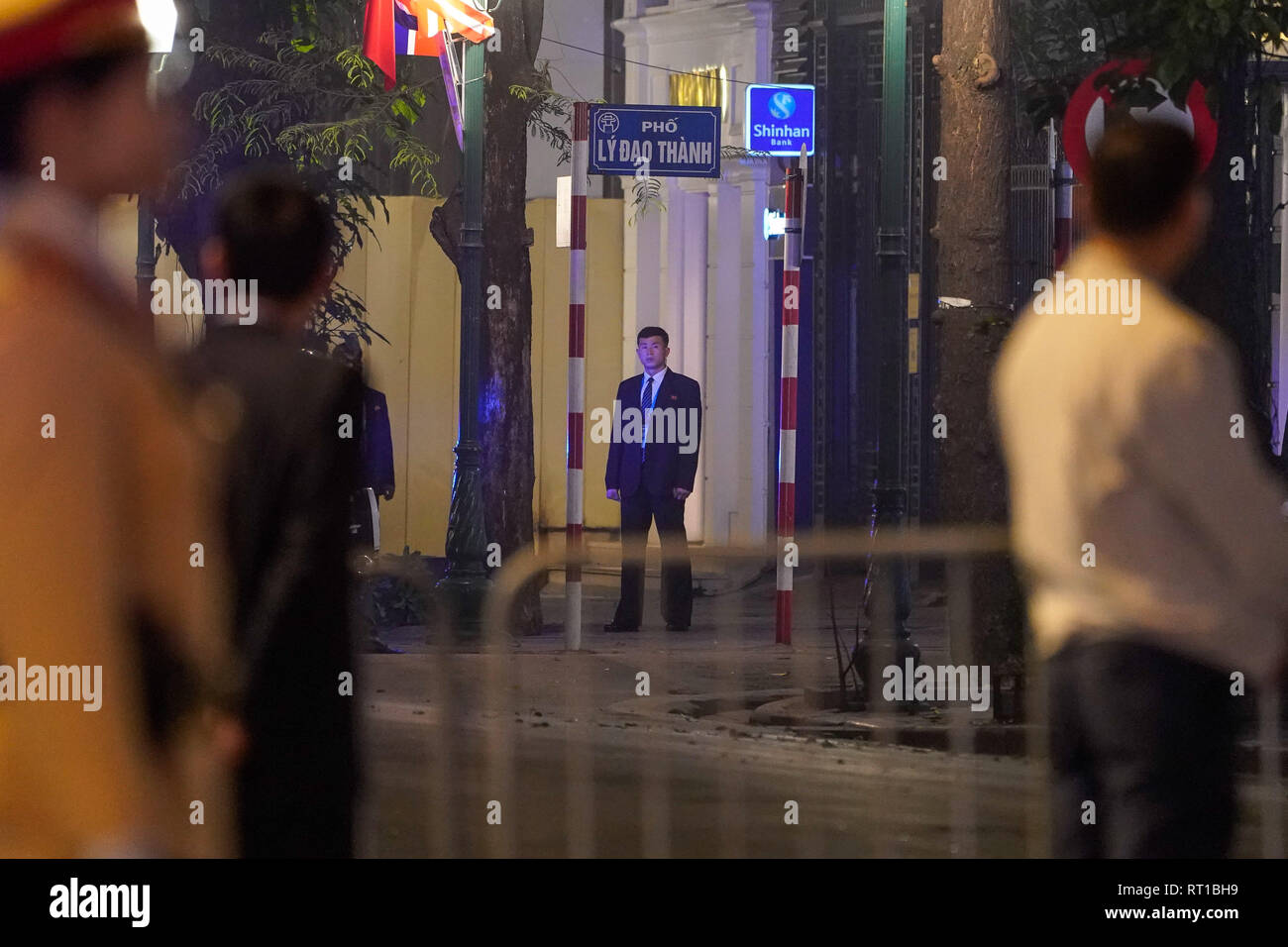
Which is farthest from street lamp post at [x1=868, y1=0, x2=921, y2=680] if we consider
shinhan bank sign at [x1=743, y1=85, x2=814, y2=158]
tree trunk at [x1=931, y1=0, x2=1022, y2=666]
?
shinhan bank sign at [x1=743, y1=85, x2=814, y2=158]

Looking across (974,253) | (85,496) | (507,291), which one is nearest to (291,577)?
(85,496)

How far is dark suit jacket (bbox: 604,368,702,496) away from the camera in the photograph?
13.1 m

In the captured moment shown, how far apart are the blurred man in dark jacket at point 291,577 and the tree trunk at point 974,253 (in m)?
5.68

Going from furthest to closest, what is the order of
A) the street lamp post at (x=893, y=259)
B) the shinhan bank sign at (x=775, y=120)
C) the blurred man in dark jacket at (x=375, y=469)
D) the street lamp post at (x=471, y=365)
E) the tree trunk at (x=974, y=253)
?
the shinhan bank sign at (x=775, y=120) < the street lamp post at (x=471, y=365) < the blurred man in dark jacket at (x=375, y=469) < the street lamp post at (x=893, y=259) < the tree trunk at (x=974, y=253)

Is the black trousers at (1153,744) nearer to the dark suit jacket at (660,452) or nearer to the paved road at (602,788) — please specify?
the paved road at (602,788)

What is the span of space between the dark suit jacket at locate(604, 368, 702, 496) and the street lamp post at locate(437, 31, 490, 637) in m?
1.08

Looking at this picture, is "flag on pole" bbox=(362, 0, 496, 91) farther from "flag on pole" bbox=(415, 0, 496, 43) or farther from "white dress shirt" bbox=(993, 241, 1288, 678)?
"white dress shirt" bbox=(993, 241, 1288, 678)

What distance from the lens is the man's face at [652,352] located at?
13.1 meters

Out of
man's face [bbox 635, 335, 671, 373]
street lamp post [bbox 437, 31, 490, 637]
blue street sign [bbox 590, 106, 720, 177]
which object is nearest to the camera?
blue street sign [bbox 590, 106, 720, 177]

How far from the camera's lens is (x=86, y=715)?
178 centimetres

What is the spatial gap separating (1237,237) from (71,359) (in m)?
8.19

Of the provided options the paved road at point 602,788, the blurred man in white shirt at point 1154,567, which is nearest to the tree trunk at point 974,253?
the paved road at point 602,788
